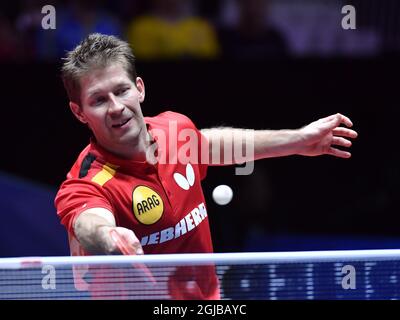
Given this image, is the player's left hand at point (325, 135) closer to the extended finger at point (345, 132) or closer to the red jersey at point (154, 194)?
the extended finger at point (345, 132)

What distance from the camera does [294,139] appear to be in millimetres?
4668

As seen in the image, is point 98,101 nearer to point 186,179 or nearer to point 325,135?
point 186,179

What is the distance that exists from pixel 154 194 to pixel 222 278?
629mm

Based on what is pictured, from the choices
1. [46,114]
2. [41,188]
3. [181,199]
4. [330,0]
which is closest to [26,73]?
[46,114]

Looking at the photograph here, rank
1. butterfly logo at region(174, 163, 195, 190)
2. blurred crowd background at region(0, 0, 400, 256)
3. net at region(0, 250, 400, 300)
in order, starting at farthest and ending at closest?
1. blurred crowd background at region(0, 0, 400, 256)
2. butterfly logo at region(174, 163, 195, 190)
3. net at region(0, 250, 400, 300)

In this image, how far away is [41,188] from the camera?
7.96 metres

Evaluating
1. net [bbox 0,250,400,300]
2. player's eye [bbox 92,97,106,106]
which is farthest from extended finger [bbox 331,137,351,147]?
player's eye [bbox 92,97,106,106]

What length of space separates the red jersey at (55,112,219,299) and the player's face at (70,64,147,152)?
101 mm

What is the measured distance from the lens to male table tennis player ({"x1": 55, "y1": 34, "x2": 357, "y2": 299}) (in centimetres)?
421

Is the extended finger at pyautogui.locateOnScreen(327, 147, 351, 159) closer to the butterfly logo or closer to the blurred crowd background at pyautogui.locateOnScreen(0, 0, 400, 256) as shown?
the butterfly logo

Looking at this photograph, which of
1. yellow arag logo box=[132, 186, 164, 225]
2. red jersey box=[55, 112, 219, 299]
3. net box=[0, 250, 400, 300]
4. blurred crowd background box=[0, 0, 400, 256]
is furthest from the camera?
blurred crowd background box=[0, 0, 400, 256]

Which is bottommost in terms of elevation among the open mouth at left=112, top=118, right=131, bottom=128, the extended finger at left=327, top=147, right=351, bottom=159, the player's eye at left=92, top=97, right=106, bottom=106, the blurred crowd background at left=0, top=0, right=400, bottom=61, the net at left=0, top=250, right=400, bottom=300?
the net at left=0, top=250, right=400, bottom=300

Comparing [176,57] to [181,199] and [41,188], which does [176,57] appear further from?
[181,199]
